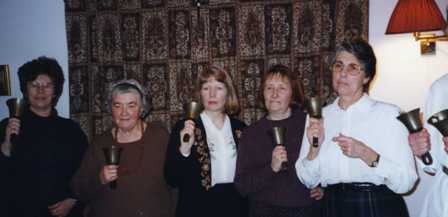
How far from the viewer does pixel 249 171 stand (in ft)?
7.42

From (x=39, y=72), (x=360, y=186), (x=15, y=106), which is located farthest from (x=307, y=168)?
(x=39, y=72)

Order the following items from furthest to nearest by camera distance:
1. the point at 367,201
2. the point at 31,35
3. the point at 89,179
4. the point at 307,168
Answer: the point at 31,35 → the point at 89,179 → the point at 307,168 → the point at 367,201

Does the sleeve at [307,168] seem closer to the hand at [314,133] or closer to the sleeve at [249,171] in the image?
the hand at [314,133]

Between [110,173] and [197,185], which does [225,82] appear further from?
[110,173]

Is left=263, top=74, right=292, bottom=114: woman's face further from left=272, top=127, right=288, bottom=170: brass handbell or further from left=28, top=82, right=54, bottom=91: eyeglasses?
left=28, top=82, right=54, bottom=91: eyeglasses

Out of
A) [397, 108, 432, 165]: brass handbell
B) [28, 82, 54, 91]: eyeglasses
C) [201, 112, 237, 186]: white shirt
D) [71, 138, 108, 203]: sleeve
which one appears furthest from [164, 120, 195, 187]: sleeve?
[397, 108, 432, 165]: brass handbell

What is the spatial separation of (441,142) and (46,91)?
2.32 metres

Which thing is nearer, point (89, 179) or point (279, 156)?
point (279, 156)

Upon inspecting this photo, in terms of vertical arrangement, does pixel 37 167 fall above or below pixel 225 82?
below

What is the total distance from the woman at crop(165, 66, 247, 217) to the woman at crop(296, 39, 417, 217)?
494 mm

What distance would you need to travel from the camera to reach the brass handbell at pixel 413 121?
184 cm

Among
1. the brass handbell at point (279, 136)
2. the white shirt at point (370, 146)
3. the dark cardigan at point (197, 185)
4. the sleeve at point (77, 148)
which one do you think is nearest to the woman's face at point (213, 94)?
the dark cardigan at point (197, 185)

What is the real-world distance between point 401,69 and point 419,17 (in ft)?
1.66

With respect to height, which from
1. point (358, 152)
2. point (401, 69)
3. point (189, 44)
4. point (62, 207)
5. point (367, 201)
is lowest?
point (62, 207)
